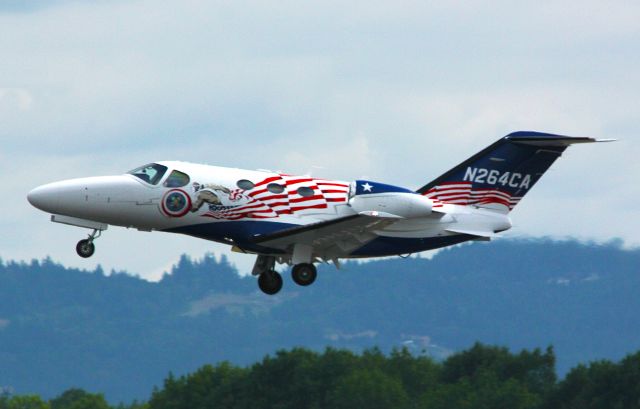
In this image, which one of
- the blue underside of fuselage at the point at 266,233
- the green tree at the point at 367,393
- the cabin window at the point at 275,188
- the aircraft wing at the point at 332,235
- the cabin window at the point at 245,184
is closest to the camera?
the aircraft wing at the point at 332,235

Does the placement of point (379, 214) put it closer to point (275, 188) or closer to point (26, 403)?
point (275, 188)

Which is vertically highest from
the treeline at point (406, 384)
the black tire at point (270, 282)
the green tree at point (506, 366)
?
the green tree at point (506, 366)

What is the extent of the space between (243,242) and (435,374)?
66.0 m

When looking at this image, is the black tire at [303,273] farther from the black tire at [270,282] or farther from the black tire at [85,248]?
the black tire at [85,248]

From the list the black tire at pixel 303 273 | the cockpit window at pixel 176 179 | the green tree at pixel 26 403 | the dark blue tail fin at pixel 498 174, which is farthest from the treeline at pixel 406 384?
the cockpit window at pixel 176 179

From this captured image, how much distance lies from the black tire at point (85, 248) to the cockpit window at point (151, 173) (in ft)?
7.92

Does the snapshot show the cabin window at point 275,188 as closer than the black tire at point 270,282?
Yes

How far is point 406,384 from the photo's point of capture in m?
110

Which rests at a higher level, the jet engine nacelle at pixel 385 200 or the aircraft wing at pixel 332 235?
the jet engine nacelle at pixel 385 200

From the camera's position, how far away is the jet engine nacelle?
45.0 m

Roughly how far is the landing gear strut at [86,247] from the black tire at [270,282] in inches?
202

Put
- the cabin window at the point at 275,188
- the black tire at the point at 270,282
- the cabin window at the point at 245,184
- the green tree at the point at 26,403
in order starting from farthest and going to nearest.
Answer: the green tree at the point at 26,403 → the black tire at the point at 270,282 → the cabin window at the point at 275,188 → the cabin window at the point at 245,184

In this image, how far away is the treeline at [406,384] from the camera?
96.1 m

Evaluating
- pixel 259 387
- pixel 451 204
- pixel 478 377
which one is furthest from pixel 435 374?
pixel 451 204
